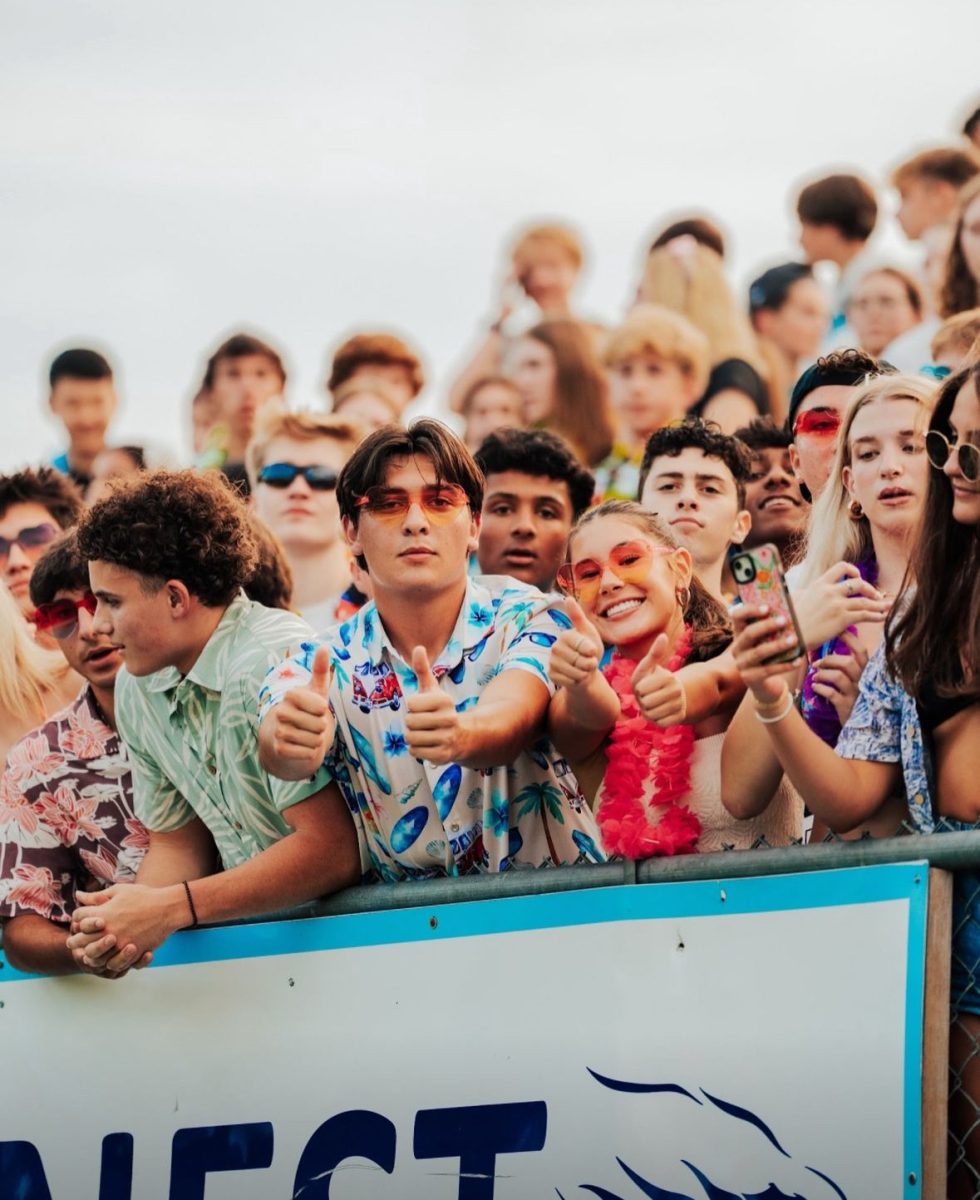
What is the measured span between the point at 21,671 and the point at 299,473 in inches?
48.6

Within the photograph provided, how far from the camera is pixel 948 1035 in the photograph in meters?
2.87

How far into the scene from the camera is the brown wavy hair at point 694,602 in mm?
3639

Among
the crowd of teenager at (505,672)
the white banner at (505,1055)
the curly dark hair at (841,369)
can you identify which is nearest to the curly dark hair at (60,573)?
the crowd of teenager at (505,672)

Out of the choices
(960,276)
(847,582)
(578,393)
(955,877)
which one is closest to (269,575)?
(847,582)

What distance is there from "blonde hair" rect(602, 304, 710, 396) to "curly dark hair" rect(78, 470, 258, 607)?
2.95 meters

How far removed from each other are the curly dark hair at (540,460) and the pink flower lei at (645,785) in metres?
1.48

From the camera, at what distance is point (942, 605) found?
3023mm

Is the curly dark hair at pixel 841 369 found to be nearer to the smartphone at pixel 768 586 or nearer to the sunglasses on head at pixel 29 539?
the smartphone at pixel 768 586

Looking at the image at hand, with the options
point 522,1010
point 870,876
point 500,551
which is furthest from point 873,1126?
point 500,551

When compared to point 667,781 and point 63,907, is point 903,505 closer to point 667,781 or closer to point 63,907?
point 667,781

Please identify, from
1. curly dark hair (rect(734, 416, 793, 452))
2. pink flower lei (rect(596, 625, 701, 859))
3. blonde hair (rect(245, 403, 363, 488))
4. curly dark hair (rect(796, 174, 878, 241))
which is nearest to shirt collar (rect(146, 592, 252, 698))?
pink flower lei (rect(596, 625, 701, 859))

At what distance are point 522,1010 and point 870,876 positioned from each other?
0.72 meters

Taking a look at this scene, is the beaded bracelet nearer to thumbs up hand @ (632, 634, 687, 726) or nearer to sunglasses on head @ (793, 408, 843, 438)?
thumbs up hand @ (632, 634, 687, 726)

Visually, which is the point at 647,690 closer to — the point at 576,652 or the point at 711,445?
the point at 576,652
